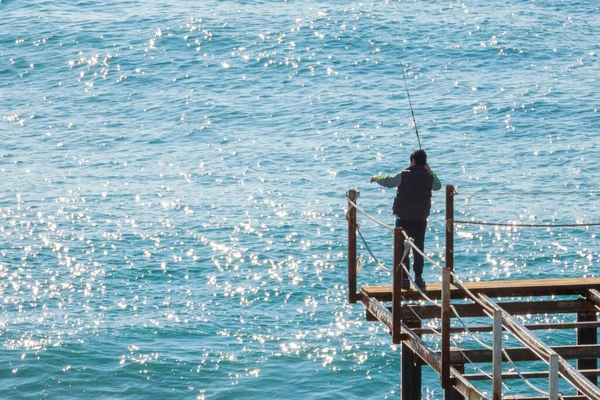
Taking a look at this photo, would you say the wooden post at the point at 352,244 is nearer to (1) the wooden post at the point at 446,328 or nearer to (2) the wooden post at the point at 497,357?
(1) the wooden post at the point at 446,328

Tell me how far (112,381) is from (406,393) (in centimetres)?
1030

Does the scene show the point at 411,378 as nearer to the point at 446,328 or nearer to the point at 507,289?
the point at 507,289

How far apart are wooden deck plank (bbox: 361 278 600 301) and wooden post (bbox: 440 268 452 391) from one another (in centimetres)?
242

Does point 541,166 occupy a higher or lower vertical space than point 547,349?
lower

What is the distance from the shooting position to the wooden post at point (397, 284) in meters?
14.3

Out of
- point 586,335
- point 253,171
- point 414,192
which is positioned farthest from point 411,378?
point 253,171

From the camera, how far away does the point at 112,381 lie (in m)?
24.9

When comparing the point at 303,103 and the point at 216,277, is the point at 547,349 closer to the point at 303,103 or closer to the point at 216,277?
the point at 216,277

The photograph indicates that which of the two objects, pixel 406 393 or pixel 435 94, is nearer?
pixel 406 393

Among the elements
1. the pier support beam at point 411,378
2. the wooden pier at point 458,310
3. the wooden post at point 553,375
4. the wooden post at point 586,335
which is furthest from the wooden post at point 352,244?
the wooden post at point 553,375

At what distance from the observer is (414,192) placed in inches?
621

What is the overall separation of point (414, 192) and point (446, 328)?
128 inches

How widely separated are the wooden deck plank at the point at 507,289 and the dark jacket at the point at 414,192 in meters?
1.16

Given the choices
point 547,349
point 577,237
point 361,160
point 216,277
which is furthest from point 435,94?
point 547,349
